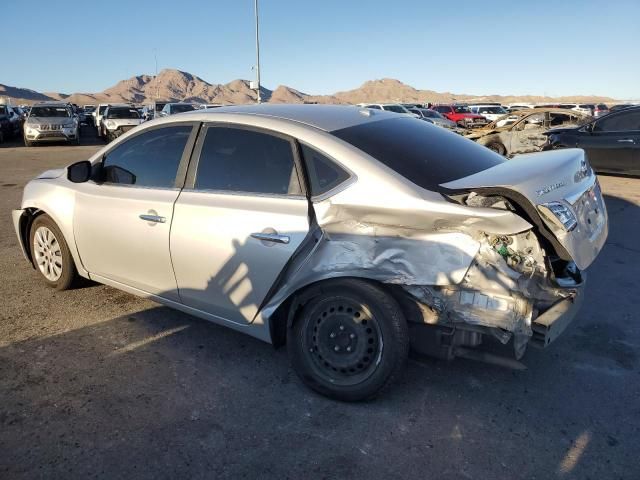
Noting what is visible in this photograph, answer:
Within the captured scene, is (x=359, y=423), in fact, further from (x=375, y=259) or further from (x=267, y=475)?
(x=375, y=259)

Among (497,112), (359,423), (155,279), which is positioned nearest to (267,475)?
(359,423)

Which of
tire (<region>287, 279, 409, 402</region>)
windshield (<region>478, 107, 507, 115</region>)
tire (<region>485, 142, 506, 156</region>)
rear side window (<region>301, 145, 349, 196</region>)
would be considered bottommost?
tire (<region>287, 279, 409, 402</region>)

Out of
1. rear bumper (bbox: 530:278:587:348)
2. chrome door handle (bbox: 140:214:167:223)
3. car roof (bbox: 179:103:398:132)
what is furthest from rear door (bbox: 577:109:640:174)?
chrome door handle (bbox: 140:214:167:223)

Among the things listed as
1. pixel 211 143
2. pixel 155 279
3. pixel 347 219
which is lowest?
pixel 155 279

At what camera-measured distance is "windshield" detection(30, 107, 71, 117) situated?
73.8ft

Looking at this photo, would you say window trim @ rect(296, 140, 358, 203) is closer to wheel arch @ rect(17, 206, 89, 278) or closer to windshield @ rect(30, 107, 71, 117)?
wheel arch @ rect(17, 206, 89, 278)

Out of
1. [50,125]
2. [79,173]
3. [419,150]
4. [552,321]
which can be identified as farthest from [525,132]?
[50,125]

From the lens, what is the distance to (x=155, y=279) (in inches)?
144

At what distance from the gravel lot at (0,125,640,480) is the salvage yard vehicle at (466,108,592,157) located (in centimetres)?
880

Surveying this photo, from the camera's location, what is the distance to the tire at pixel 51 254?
4352mm

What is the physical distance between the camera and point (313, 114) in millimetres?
3490

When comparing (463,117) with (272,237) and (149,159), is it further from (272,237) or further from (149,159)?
(272,237)

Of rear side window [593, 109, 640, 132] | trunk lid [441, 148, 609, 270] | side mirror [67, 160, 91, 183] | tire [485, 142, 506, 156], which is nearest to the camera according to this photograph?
trunk lid [441, 148, 609, 270]

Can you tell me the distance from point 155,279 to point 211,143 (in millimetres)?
1070
